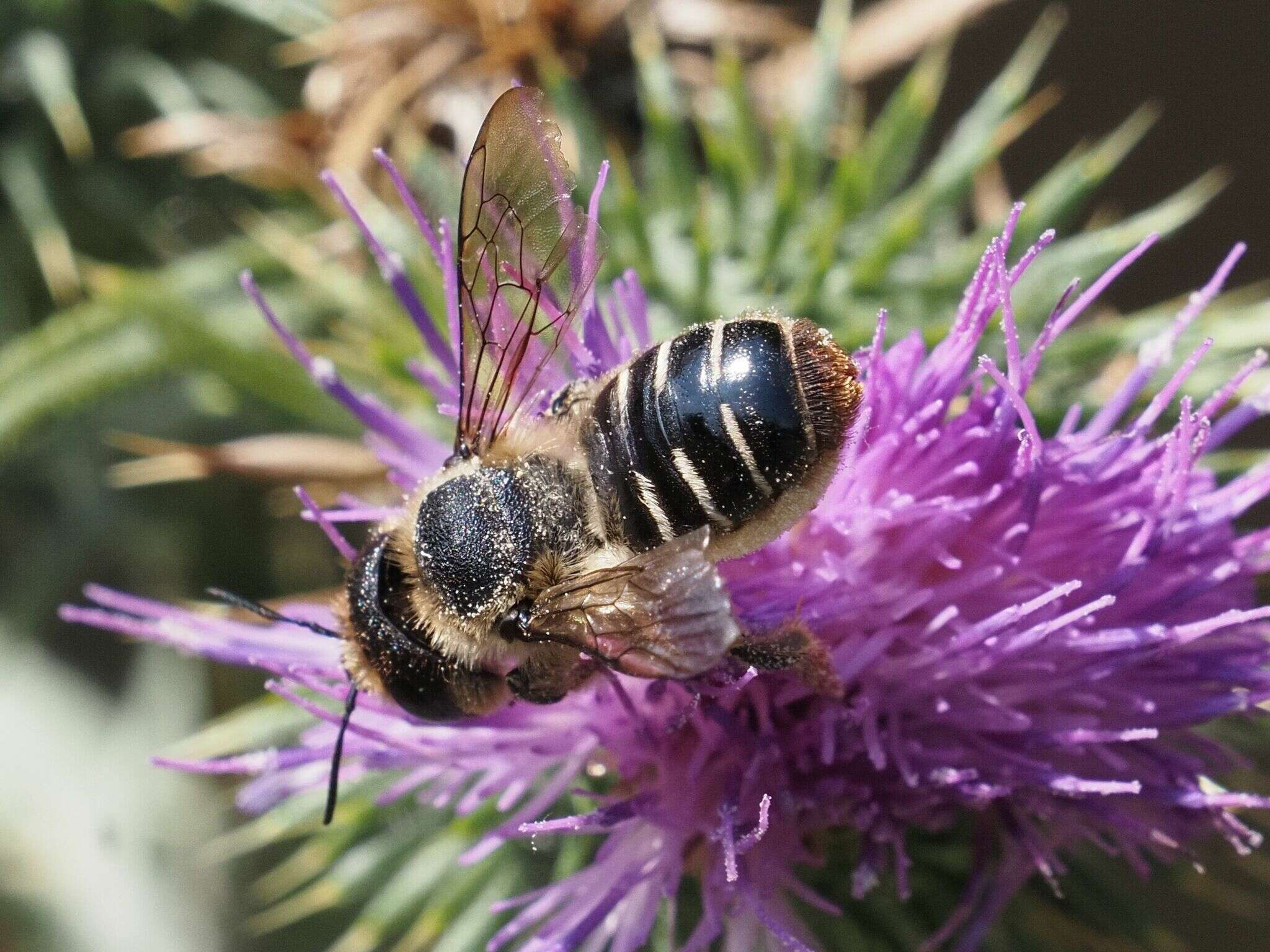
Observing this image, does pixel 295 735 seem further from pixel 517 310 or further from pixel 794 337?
pixel 794 337

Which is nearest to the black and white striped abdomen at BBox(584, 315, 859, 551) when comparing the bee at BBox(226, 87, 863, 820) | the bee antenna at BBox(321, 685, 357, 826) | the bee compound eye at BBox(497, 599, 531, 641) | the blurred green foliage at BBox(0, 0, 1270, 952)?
the bee at BBox(226, 87, 863, 820)

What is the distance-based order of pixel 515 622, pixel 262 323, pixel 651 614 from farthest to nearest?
pixel 262 323, pixel 515 622, pixel 651 614

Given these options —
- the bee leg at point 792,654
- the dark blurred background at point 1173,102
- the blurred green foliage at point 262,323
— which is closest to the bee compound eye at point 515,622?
the bee leg at point 792,654

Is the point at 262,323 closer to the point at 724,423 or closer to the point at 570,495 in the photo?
the point at 570,495

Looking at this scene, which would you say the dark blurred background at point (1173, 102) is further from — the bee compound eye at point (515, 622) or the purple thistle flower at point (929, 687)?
the bee compound eye at point (515, 622)

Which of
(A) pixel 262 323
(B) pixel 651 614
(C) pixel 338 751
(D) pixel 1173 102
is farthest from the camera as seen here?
(D) pixel 1173 102

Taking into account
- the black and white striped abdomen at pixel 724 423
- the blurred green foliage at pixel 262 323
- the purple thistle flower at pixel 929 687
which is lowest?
the purple thistle flower at pixel 929 687

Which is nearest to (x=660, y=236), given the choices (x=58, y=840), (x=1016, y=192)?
(x=58, y=840)

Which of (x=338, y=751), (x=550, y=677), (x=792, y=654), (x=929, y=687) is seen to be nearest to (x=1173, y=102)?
(x=929, y=687)
